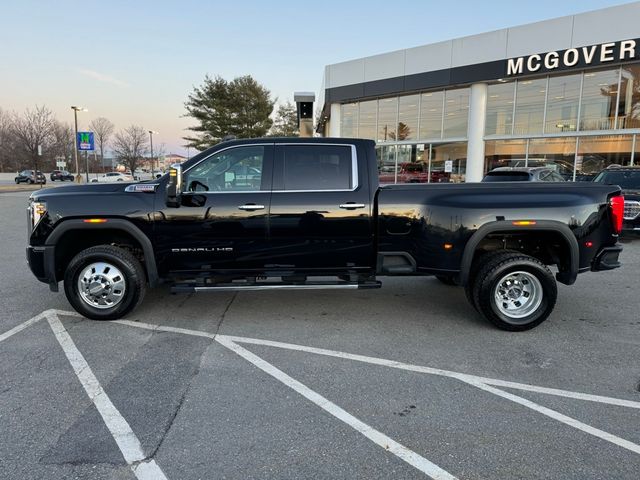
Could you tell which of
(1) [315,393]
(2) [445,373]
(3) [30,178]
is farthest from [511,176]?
(3) [30,178]

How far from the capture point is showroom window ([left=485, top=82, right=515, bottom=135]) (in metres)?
18.7

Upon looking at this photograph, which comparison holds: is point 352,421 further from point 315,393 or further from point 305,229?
point 305,229

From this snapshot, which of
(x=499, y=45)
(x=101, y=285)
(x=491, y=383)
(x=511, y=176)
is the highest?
(x=499, y=45)

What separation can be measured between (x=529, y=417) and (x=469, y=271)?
201cm

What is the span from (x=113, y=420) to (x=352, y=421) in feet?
5.42

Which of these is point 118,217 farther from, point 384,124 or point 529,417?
point 384,124

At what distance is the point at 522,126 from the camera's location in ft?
60.6

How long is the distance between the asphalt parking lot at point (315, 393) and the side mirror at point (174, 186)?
136 centimetres

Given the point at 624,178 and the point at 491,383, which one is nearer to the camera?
the point at 491,383

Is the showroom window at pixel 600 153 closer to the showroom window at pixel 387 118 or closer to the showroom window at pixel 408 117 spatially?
the showroom window at pixel 408 117

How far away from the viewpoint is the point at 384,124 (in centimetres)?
2245

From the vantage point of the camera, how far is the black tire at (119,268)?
16.2ft

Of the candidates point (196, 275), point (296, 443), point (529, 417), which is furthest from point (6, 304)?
point (529, 417)

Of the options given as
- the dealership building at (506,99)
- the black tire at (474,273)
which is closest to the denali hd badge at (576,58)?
the dealership building at (506,99)
